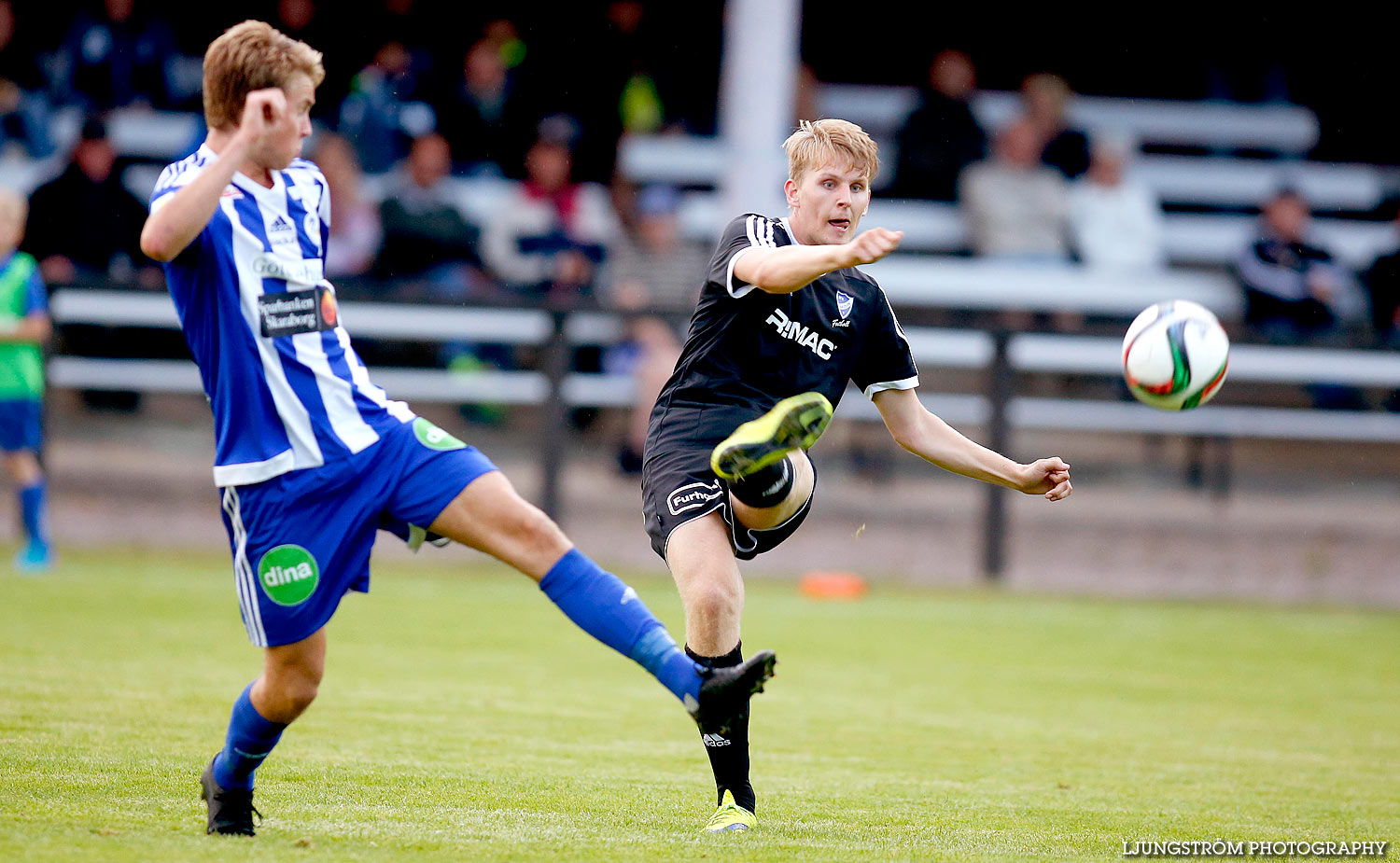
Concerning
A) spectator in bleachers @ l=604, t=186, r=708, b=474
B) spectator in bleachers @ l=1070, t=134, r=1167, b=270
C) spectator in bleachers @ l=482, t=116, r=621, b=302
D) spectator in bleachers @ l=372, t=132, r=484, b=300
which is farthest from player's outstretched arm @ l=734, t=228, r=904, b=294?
spectator in bleachers @ l=1070, t=134, r=1167, b=270

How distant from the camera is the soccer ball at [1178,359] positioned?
472cm

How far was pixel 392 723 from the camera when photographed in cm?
566

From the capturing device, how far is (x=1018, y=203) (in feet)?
44.1

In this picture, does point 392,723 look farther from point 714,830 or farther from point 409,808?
point 714,830

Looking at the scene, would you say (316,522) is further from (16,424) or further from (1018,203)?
(1018,203)

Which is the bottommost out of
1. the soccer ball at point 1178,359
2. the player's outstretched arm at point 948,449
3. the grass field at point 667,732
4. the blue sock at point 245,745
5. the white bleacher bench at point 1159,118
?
the grass field at point 667,732

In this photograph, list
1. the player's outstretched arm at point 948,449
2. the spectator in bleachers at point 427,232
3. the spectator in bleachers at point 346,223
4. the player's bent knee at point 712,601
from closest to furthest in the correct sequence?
the player's bent knee at point 712,601 < the player's outstretched arm at point 948,449 < the spectator in bleachers at point 427,232 < the spectator in bleachers at point 346,223

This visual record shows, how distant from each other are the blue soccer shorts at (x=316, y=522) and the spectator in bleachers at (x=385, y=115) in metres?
9.51

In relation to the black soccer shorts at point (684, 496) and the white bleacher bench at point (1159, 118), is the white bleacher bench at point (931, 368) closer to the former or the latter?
the white bleacher bench at point (1159, 118)

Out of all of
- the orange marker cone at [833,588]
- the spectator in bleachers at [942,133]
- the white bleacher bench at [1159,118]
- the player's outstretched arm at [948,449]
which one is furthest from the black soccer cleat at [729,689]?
the white bleacher bench at [1159,118]

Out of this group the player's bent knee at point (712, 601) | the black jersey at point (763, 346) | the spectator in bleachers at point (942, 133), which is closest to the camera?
the player's bent knee at point (712, 601)

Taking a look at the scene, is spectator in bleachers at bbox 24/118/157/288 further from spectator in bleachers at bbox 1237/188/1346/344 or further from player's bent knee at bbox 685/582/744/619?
spectator in bleachers at bbox 1237/188/1346/344

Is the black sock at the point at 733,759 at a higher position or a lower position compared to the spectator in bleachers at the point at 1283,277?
lower

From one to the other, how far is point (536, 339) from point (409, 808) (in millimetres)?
7084
